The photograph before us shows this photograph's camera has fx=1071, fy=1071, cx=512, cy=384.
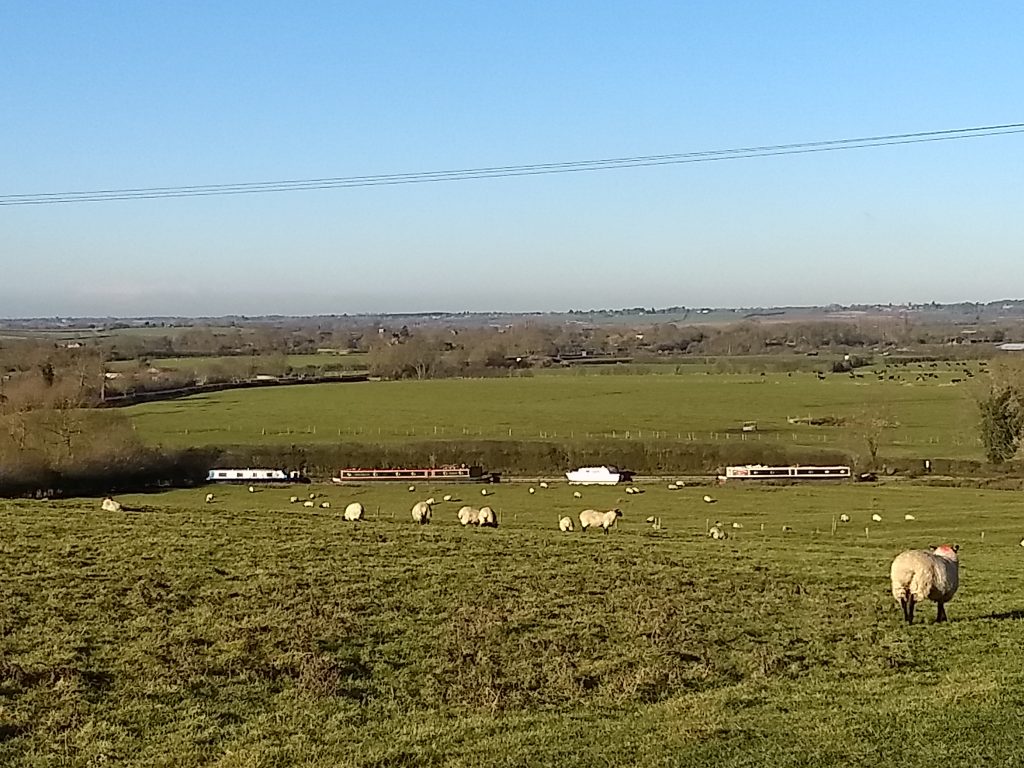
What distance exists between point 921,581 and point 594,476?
50.3 meters

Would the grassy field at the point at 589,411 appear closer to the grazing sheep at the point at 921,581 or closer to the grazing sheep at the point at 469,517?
the grazing sheep at the point at 469,517

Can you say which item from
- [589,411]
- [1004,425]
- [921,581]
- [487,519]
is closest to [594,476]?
[1004,425]

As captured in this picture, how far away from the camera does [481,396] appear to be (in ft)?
369

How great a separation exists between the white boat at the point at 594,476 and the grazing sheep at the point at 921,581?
47984 mm

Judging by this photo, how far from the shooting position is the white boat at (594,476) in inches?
2650

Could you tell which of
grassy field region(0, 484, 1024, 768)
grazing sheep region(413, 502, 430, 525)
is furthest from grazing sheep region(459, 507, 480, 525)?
grassy field region(0, 484, 1024, 768)

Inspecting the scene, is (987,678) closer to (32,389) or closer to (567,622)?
(567,622)

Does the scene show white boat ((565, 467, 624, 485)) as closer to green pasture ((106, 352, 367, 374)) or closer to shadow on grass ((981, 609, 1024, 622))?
shadow on grass ((981, 609, 1024, 622))

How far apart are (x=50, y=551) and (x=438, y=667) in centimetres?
1132

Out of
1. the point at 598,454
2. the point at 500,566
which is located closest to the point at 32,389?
the point at 598,454

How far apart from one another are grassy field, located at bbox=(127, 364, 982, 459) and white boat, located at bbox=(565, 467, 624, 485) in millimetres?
12460

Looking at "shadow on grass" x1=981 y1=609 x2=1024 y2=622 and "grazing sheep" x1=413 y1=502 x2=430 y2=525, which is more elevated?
"shadow on grass" x1=981 y1=609 x2=1024 y2=622

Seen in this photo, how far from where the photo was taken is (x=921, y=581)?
719 inches

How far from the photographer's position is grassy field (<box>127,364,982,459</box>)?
82938 millimetres
